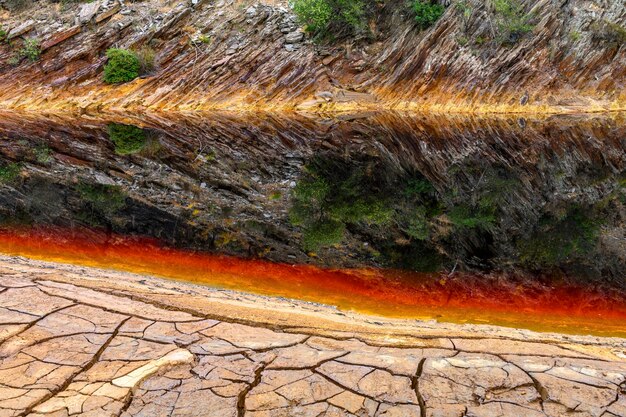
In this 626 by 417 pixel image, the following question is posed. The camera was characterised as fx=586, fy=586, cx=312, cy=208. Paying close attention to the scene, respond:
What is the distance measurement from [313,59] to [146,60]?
9.68 meters

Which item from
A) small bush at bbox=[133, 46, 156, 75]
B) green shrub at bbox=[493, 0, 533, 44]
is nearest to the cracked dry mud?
green shrub at bbox=[493, 0, 533, 44]

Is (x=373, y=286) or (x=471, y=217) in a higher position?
(x=471, y=217)

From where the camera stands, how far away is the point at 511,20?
3011cm

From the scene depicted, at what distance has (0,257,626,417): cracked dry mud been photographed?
181 inches

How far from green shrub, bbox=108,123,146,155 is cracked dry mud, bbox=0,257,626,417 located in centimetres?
1321

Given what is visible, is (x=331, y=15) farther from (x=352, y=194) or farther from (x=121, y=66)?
(x=352, y=194)

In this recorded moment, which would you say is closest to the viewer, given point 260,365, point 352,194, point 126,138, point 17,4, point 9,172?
point 260,365

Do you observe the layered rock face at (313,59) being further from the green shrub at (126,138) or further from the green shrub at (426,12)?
the green shrub at (126,138)

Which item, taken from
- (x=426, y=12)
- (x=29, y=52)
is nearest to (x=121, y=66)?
(x=29, y=52)

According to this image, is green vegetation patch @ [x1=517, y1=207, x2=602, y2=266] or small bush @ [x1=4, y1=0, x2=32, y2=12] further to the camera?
small bush @ [x1=4, y1=0, x2=32, y2=12]

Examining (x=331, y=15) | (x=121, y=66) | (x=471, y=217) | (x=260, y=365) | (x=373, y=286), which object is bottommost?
(x=260, y=365)

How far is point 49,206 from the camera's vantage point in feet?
44.0

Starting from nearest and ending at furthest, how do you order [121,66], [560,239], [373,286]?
[373,286] < [560,239] < [121,66]

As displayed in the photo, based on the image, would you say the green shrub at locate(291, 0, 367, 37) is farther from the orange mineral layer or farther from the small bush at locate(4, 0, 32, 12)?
the orange mineral layer
